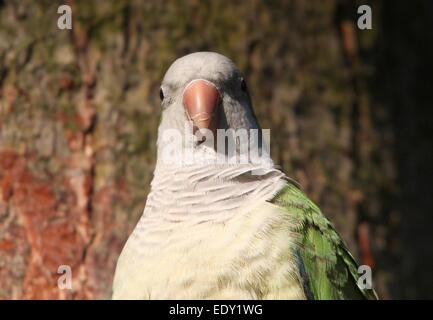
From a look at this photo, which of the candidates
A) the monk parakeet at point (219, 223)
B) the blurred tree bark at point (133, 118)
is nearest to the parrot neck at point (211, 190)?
the monk parakeet at point (219, 223)

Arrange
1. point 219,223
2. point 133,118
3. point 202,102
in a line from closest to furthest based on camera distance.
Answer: point 219,223, point 202,102, point 133,118

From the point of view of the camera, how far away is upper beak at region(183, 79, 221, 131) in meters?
3.76

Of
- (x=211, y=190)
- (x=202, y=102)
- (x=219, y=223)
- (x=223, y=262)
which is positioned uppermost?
(x=202, y=102)

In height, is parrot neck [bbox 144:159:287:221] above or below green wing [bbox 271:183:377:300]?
above

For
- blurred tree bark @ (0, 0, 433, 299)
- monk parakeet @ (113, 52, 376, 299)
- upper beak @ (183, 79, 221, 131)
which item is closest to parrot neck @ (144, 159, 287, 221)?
monk parakeet @ (113, 52, 376, 299)

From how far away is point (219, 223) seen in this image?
351 centimetres

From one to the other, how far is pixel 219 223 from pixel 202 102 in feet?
2.21

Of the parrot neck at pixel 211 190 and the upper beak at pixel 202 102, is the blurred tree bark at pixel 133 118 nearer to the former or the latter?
the parrot neck at pixel 211 190

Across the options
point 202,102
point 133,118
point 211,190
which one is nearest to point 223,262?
point 211,190

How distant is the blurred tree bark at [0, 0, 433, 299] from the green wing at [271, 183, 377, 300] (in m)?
1.33

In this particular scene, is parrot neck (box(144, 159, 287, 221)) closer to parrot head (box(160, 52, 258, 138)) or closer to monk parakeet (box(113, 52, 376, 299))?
monk parakeet (box(113, 52, 376, 299))

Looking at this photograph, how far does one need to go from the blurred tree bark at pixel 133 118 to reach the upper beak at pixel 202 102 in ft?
3.05

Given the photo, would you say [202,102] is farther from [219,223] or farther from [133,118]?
[133,118]

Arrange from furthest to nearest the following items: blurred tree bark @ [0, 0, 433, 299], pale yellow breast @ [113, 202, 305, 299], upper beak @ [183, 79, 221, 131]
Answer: blurred tree bark @ [0, 0, 433, 299] < upper beak @ [183, 79, 221, 131] < pale yellow breast @ [113, 202, 305, 299]
